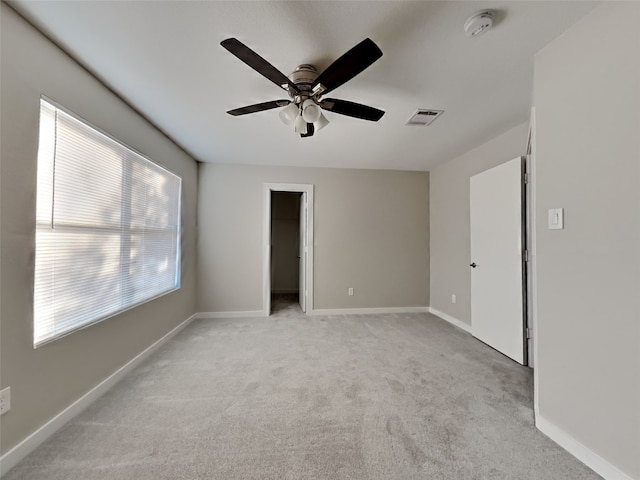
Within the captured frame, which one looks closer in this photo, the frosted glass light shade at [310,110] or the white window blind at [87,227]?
the white window blind at [87,227]

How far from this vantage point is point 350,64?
1.39 m

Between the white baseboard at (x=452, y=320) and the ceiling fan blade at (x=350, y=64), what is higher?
the ceiling fan blade at (x=350, y=64)

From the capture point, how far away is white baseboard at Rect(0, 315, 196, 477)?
1.31 meters

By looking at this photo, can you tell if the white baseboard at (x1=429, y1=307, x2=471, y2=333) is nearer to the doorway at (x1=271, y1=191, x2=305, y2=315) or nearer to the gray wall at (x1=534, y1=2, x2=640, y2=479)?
the gray wall at (x1=534, y1=2, x2=640, y2=479)

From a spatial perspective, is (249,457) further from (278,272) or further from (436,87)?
(278,272)

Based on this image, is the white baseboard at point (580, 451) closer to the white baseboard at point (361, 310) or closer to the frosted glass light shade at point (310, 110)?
the frosted glass light shade at point (310, 110)

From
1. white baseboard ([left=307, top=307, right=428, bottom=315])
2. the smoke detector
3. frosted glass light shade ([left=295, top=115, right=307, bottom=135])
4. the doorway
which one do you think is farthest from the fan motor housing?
the doorway

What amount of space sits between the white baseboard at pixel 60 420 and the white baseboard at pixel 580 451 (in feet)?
9.67

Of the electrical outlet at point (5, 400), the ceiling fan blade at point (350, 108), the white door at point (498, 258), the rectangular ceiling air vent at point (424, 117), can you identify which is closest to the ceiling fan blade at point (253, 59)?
the ceiling fan blade at point (350, 108)

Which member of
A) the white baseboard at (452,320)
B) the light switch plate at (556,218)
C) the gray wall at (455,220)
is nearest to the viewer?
the light switch plate at (556,218)

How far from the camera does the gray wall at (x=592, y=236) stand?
1170 mm

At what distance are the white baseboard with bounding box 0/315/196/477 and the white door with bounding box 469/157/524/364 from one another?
3.62m

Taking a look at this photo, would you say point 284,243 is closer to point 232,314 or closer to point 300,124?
point 232,314

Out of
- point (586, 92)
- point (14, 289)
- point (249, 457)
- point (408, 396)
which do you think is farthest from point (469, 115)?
point (14, 289)
